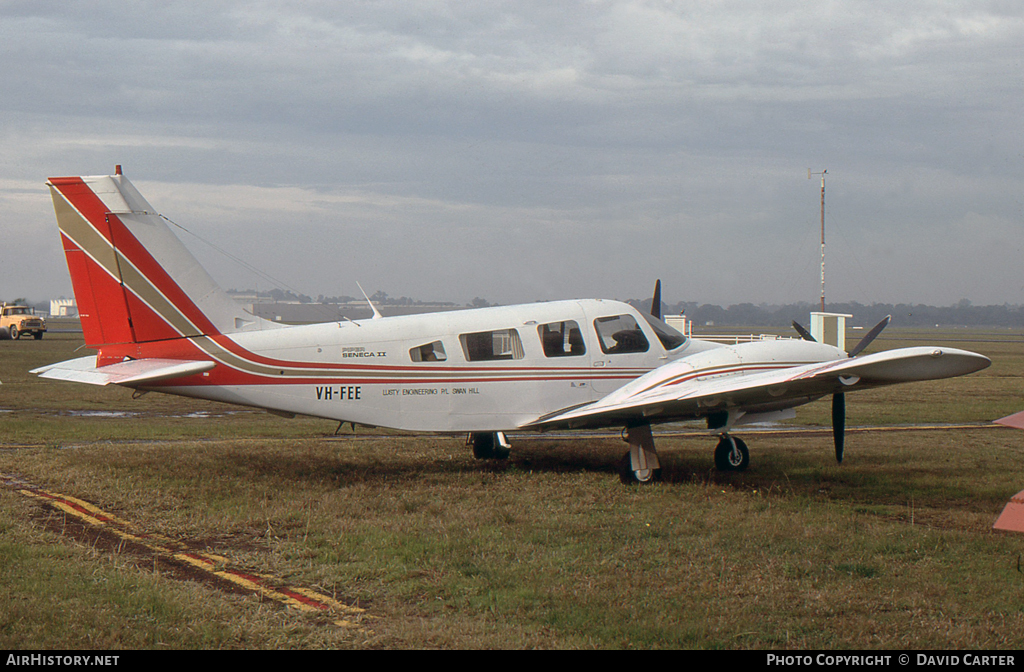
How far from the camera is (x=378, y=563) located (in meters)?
8.70

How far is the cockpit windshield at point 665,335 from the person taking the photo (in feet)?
48.8

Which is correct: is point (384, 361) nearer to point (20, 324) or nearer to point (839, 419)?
point (839, 419)

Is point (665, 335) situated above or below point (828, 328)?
above

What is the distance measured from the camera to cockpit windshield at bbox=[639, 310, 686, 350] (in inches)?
586

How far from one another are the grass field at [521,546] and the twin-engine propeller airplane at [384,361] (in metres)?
1.23

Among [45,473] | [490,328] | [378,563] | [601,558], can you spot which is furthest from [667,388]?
[45,473]

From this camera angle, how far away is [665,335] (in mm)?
14969

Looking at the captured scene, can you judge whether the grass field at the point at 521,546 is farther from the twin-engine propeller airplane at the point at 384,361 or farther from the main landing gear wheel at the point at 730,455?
the twin-engine propeller airplane at the point at 384,361

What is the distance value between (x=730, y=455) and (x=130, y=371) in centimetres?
1028

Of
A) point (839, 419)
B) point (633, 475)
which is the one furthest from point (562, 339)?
point (839, 419)

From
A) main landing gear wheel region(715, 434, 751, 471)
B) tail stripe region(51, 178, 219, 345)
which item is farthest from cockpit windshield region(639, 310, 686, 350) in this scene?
tail stripe region(51, 178, 219, 345)

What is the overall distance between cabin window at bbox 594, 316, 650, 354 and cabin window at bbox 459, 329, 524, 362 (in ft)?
5.03

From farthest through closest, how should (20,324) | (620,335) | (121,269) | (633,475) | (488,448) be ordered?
(20,324) → (488,448) → (620,335) → (633,475) → (121,269)

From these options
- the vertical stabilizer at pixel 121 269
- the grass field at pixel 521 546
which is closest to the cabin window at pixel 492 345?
the grass field at pixel 521 546
